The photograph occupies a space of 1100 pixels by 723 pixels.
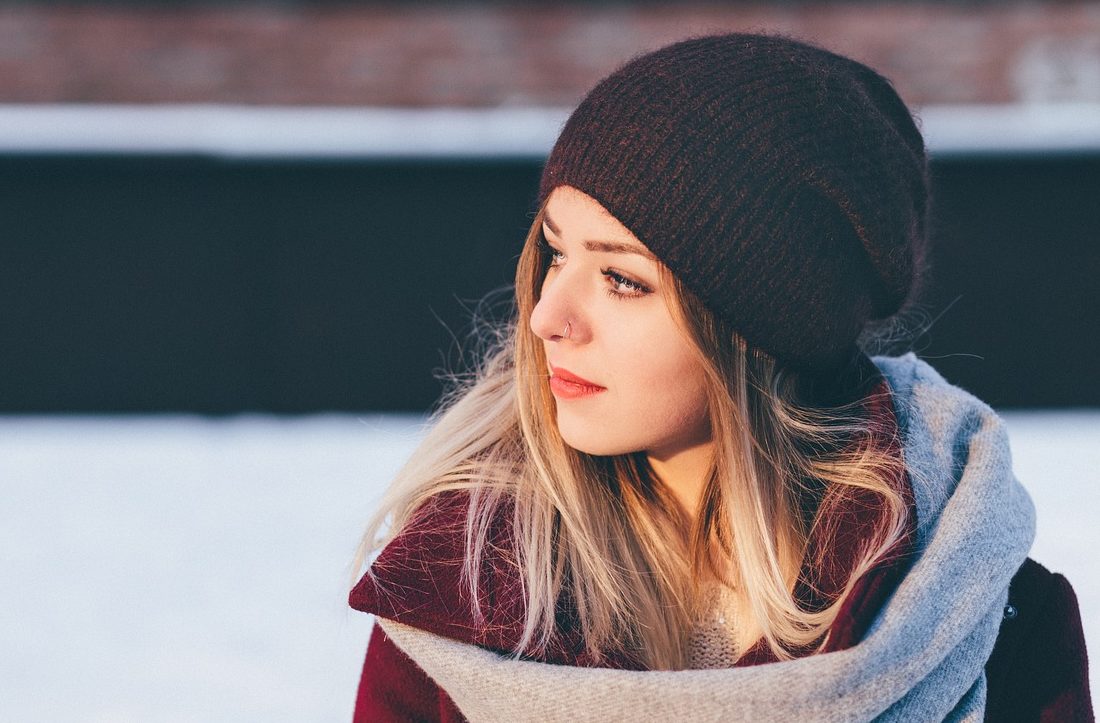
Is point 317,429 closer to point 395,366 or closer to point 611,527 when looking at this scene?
point 395,366

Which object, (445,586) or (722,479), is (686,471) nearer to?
(722,479)

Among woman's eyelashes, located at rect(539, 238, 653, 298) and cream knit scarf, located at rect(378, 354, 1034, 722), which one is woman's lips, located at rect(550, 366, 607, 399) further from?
cream knit scarf, located at rect(378, 354, 1034, 722)

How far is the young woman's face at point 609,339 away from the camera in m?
1.29

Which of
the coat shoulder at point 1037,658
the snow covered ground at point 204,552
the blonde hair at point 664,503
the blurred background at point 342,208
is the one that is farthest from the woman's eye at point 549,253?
the blurred background at point 342,208

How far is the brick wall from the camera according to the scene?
17.3 feet

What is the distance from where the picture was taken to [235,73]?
5.32 meters

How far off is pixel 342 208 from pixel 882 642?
4074 millimetres

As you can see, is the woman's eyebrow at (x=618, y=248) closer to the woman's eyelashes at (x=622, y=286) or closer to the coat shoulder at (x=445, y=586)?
the woman's eyelashes at (x=622, y=286)

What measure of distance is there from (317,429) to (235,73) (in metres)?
1.83

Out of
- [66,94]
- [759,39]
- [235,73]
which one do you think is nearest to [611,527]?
[759,39]

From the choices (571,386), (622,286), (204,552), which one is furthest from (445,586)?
(204,552)

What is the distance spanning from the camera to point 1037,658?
54.1 inches

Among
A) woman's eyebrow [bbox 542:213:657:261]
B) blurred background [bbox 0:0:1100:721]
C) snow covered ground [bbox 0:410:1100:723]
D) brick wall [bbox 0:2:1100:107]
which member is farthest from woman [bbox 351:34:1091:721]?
brick wall [bbox 0:2:1100:107]

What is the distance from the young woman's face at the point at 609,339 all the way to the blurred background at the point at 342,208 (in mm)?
3039
